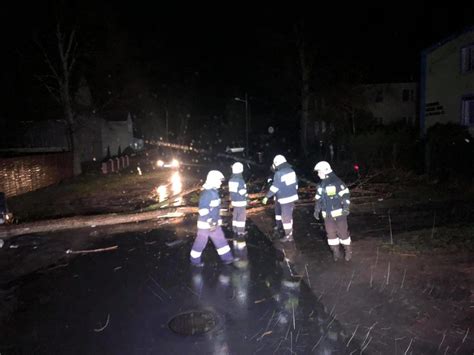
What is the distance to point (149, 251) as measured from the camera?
8.69 metres

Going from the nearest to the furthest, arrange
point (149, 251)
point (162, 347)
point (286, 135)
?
1. point (162, 347)
2. point (149, 251)
3. point (286, 135)

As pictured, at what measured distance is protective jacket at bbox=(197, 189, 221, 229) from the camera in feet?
23.5

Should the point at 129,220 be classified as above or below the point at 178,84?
below

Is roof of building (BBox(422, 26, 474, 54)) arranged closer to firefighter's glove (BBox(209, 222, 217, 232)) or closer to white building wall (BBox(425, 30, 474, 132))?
white building wall (BBox(425, 30, 474, 132))

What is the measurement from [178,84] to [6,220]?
207 feet

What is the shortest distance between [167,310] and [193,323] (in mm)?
559

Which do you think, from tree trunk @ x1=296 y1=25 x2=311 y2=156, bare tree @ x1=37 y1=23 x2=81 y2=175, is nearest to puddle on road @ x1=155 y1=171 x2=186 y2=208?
bare tree @ x1=37 y1=23 x2=81 y2=175

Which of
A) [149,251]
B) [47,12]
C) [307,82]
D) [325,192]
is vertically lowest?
[149,251]

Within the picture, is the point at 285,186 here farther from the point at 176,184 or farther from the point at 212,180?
the point at 176,184

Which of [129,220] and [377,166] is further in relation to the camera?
[377,166]

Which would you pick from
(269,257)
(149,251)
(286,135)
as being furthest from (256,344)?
(286,135)

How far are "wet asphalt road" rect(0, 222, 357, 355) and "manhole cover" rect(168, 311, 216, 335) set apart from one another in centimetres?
1

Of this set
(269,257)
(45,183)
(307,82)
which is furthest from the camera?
(307,82)

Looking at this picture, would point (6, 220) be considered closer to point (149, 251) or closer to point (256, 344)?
point (149, 251)
